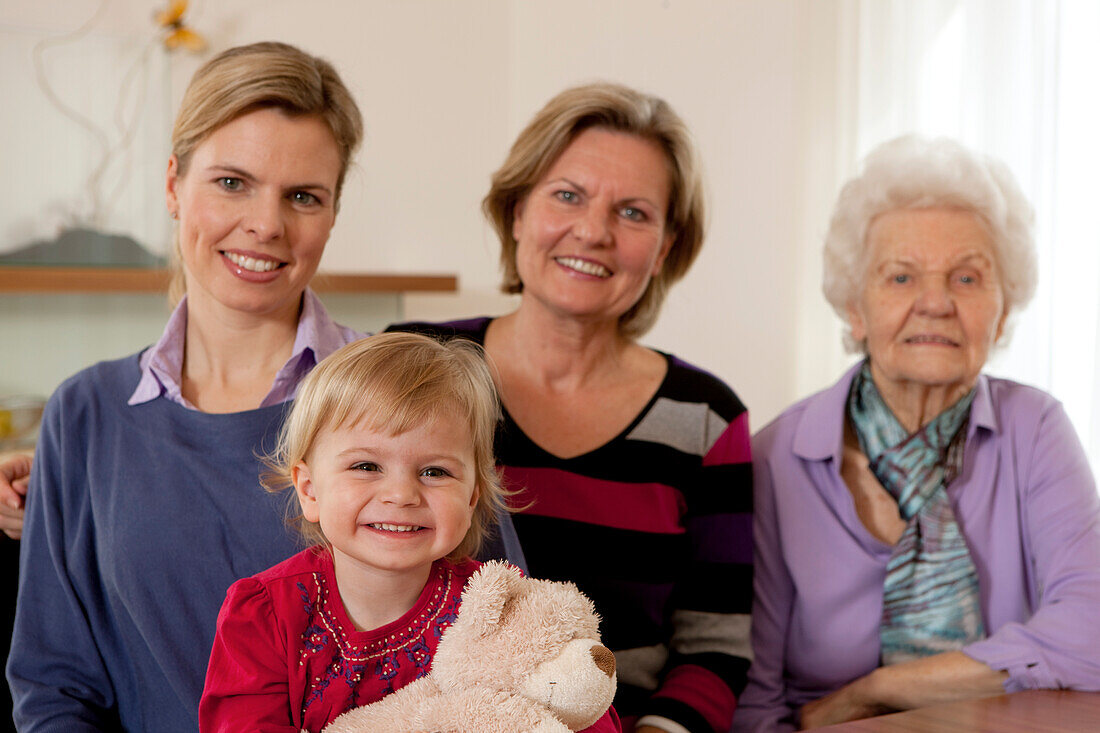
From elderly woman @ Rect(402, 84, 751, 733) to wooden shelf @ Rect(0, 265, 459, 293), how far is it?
1278 mm

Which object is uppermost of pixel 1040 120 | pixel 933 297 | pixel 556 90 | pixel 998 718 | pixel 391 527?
pixel 556 90

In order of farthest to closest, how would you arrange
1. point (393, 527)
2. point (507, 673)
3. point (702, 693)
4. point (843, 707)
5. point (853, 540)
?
1. point (853, 540)
2. point (843, 707)
3. point (702, 693)
4. point (393, 527)
5. point (507, 673)

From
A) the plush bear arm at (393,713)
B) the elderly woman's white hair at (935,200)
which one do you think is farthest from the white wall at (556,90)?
the plush bear arm at (393,713)

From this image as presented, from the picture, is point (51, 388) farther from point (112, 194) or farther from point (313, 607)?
point (313, 607)

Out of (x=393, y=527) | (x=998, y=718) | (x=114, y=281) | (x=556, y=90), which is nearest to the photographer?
(x=393, y=527)

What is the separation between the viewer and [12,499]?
1.36 m

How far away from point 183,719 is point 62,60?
2.74 metres

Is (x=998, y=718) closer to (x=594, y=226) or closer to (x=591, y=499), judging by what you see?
(x=591, y=499)

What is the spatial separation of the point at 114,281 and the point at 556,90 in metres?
1.91

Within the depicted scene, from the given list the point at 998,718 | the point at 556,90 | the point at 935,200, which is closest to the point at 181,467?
the point at 998,718

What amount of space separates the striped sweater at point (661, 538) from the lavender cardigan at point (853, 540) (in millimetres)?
141

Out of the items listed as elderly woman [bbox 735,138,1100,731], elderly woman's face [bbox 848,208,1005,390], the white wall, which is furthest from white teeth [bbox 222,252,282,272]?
the white wall

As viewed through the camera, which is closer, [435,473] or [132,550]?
[435,473]

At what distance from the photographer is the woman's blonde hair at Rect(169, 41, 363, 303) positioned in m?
1.26
